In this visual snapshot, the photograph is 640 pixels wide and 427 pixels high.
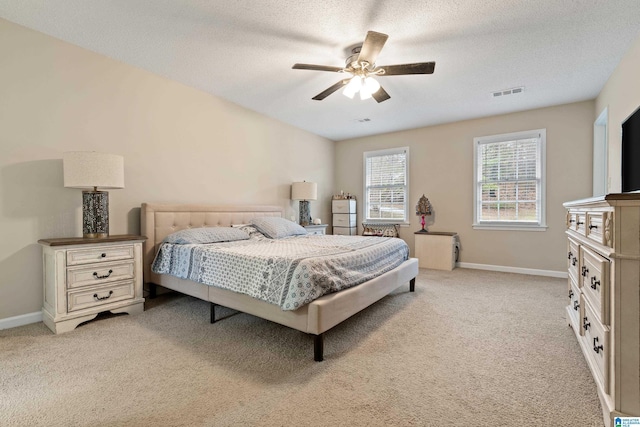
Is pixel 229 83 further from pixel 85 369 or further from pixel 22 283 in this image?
pixel 85 369

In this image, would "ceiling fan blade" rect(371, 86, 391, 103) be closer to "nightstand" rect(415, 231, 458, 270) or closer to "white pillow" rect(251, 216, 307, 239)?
"white pillow" rect(251, 216, 307, 239)

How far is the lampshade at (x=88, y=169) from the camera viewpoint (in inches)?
98.5

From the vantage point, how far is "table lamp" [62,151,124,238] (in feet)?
8.21

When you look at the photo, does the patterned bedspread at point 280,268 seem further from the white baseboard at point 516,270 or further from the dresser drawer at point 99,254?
the white baseboard at point 516,270

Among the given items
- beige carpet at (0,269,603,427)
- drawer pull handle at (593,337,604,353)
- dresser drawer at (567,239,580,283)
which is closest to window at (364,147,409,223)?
beige carpet at (0,269,603,427)

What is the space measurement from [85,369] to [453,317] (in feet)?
9.76

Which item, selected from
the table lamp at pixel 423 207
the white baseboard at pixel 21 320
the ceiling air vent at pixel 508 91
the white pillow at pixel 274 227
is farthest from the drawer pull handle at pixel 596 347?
the white baseboard at pixel 21 320

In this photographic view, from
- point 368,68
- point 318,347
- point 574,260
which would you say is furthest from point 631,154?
point 318,347

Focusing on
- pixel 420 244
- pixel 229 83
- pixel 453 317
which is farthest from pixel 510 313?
pixel 229 83

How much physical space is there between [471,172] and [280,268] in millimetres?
4305

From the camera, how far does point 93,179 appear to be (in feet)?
8.33

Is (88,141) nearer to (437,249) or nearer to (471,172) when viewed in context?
(437,249)

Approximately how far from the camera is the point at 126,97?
3.19m

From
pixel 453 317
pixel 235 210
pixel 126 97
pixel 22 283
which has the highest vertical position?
pixel 126 97
